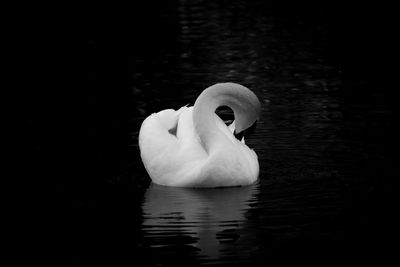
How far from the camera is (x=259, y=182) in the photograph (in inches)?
420

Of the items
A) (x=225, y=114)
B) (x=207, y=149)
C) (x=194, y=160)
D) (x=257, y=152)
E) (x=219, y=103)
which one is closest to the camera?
(x=194, y=160)

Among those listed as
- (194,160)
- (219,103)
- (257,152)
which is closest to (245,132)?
(219,103)

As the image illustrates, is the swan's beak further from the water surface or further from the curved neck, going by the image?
the water surface

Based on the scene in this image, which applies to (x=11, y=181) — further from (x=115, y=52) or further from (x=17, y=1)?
(x=17, y=1)

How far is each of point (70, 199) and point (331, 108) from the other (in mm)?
5027

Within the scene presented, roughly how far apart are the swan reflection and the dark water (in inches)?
0.5

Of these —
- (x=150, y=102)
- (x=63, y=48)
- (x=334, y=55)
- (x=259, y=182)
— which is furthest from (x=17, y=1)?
(x=259, y=182)

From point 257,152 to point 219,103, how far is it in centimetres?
130

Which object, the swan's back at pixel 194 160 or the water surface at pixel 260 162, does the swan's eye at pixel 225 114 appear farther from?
the swan's back at pixel 194 160

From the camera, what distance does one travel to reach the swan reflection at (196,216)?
8749 mm

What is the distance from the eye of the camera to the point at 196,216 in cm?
954

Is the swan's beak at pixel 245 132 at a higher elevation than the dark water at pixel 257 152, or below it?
higher

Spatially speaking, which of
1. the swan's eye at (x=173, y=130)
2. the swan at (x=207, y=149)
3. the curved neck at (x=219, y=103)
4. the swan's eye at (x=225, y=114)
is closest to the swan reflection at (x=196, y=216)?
the swan at (x=207, y=149)

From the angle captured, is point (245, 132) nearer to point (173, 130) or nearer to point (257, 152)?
point (173, 130)
